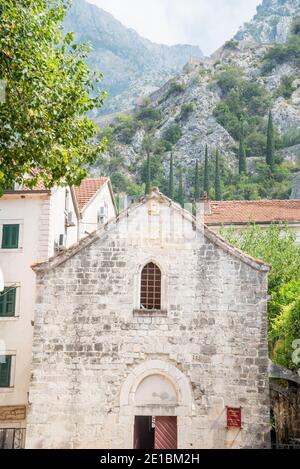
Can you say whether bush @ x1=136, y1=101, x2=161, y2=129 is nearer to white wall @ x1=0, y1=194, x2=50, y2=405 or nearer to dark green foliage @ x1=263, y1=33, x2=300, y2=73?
dark green foliage @ x1=263, y1=33, x2=300, y2=73

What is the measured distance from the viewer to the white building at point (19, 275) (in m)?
22.1

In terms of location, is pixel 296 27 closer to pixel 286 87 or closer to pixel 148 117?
pixel 286 87

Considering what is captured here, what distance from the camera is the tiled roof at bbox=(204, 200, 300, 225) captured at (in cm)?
3838

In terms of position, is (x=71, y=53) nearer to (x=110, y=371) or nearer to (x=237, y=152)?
(x=110, y=371)

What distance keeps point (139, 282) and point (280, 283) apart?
511 inches

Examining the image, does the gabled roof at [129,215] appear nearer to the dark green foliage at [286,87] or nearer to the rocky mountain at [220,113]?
the rocky mountain at [220,113]

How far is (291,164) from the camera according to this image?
95.5m

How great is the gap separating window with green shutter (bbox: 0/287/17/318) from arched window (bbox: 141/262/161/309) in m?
8.06

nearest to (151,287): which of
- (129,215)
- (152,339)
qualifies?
(152,339)

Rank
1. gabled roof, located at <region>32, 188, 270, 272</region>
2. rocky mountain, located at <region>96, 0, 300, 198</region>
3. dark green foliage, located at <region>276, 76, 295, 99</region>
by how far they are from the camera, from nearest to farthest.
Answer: gabled roof, located at <region>32, 188, 270, 272</region> → rocky mountain, located at <region>96, 0, 300, 198</region> → dark green foliage, located at <region>276, 76, 295, 99</region>

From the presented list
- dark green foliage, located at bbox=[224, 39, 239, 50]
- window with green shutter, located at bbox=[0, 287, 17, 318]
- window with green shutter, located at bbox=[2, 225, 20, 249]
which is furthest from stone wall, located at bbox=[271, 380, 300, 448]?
dark green foliage, located at bbox=[224, 39, 239, 50]

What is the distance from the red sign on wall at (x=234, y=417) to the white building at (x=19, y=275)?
354 inches

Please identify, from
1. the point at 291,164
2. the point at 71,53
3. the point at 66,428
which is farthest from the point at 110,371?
the point at 291,164

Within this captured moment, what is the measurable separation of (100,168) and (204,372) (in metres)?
91.8
